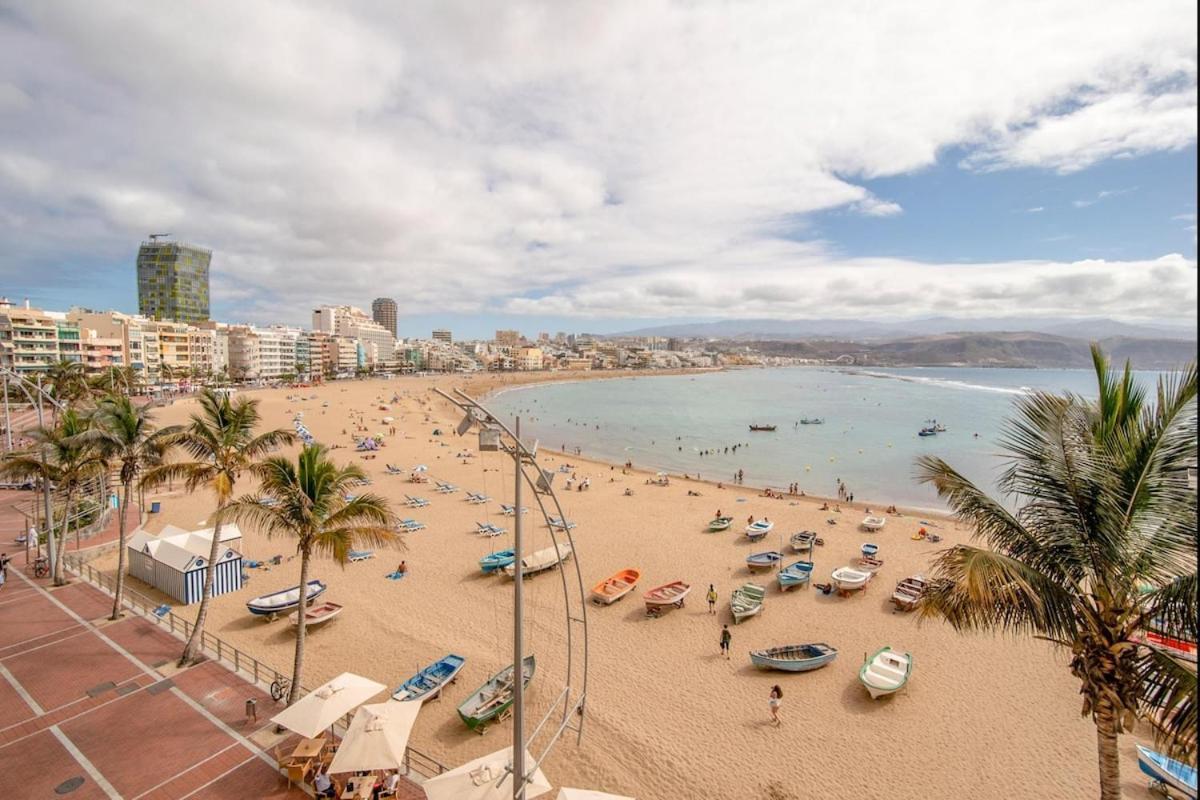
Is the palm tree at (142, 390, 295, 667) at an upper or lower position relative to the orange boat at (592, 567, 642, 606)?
upper

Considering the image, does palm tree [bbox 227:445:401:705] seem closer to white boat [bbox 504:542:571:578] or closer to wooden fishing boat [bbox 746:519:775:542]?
white boat [bbox 504:542:571:578]

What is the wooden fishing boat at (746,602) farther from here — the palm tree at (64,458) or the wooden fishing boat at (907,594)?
the palm tree at (64,458)

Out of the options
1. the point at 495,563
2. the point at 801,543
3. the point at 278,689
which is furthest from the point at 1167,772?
the point at 495,563

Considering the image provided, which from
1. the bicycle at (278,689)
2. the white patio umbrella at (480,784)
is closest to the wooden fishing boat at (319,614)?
the bicycle at (278,689)

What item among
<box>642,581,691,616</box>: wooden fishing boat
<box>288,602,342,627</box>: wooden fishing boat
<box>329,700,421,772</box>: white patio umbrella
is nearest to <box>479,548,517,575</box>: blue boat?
<box>288,602,342,627</box>: wooden fishing boat

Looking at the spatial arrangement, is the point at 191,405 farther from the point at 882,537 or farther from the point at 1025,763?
the point at 1025,763

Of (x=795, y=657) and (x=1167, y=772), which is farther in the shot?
(x=795, y=657)

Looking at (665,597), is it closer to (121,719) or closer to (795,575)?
(795,575)
